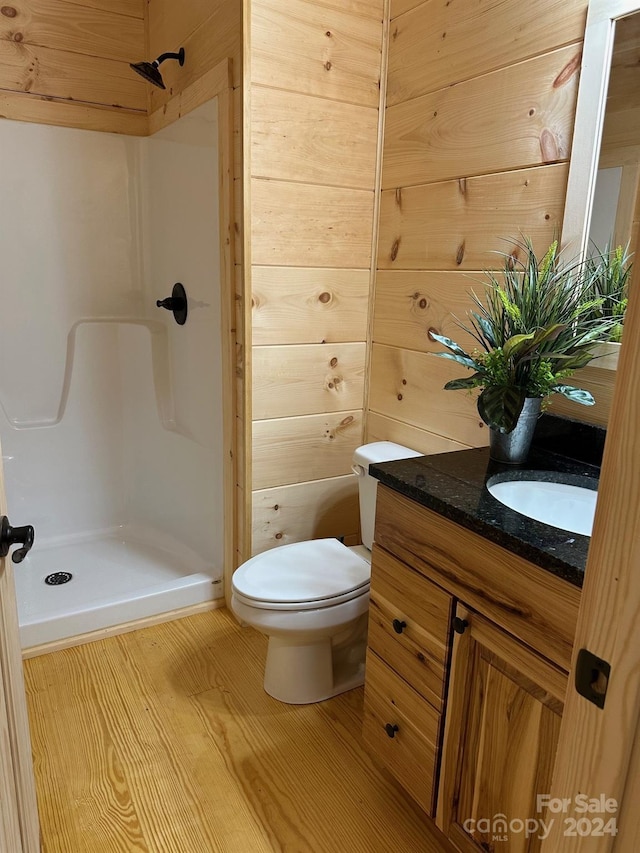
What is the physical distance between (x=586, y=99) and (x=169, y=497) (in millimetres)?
2104

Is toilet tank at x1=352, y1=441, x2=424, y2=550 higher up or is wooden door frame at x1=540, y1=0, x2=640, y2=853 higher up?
wooden door frame at x1=540, y1=0, x2=640, y2=853

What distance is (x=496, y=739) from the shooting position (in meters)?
1.11

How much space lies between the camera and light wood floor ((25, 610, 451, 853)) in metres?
1.39

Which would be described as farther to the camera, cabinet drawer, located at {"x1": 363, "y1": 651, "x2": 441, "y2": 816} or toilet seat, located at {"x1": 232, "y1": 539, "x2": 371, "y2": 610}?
toilet seat, located at {"x1": 232, "y1": 539, "x2": 371, "y2": 610}

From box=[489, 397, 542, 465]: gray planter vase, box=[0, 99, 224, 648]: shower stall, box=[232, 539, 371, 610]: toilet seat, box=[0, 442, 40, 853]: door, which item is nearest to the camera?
box=[0, 442, 40, 853]: door

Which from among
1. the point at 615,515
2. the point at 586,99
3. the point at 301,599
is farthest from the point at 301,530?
the point at 615,515

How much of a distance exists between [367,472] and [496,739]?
0.93m

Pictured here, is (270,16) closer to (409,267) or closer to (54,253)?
(409,267)

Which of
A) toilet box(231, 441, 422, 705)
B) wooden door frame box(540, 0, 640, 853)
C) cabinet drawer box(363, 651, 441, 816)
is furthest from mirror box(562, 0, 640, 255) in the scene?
cabinet drawer box(363, 651, 441, 816)

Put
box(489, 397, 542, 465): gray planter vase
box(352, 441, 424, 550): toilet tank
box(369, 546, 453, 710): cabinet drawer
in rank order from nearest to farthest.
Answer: box(369, 546, 453, 710): cabinet drawer, box(489, 397, 542, 465): gray planter vase, box(352, 441, 424, 550): toilet tank

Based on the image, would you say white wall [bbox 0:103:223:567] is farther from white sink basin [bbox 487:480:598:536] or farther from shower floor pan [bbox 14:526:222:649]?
white sink basin [bbox 487:480:598:536]

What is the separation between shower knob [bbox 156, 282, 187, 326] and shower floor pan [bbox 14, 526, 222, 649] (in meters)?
0.96

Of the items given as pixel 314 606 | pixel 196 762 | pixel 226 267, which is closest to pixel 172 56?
pixel 226 267

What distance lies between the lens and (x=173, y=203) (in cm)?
242
